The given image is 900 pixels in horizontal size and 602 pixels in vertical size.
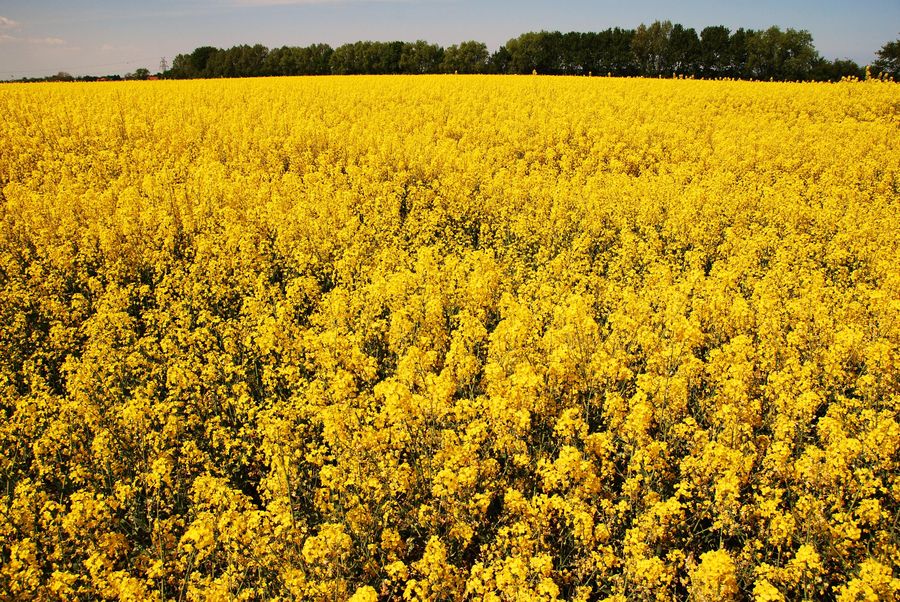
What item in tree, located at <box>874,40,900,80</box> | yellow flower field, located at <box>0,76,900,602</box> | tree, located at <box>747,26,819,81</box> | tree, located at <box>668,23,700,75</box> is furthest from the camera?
tree, located at <box>668,23,700,75</box>

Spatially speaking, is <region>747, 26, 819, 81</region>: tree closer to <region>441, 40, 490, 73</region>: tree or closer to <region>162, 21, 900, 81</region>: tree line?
<region>162, 21, 900, 81</region>: tree line

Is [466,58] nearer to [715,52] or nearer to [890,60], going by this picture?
[715,52]

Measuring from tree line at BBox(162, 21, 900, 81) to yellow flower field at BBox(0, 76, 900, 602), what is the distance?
44013mm

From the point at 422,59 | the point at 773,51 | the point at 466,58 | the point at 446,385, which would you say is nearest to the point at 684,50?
the point at 773,51

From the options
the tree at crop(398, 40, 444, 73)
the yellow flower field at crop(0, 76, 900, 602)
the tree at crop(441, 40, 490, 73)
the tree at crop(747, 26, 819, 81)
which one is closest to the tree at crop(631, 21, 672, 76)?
the tree at crop(747, 26, 819, 81)

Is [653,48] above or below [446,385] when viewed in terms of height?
above

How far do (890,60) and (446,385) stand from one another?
152ft

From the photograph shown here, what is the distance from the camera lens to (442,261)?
947 centimetres

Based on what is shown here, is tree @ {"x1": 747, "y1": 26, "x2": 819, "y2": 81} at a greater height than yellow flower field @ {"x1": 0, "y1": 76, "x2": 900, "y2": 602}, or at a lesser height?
greater

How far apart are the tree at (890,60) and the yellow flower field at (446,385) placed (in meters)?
30.4

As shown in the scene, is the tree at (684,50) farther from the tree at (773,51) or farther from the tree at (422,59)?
the tree at (422,59)

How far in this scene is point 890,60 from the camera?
117 ft

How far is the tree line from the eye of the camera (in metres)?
50.1

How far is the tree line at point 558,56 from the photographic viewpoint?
5006cm
